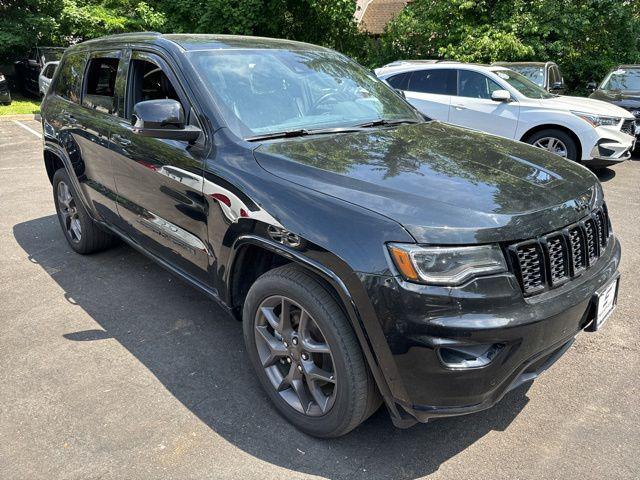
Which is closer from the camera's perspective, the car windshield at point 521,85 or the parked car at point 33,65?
the car windshield at point 521,85

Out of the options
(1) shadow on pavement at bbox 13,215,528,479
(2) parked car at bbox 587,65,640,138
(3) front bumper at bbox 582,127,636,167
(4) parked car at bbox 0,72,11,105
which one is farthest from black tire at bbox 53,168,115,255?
(4) parked car at bbox 0,72,11,105

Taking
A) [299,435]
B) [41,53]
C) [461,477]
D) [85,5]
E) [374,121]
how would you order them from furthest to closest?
[85,5], [41,53], [374,121], [299,435], [461,477]

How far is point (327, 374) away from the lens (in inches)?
97.2

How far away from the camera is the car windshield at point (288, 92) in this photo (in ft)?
9.98

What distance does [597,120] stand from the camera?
25.5 feet

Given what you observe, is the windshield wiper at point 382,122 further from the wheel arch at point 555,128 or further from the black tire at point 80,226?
the wheel arch at point 555,128

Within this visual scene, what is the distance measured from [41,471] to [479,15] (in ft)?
48.7

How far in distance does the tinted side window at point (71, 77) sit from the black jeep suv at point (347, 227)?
80cm

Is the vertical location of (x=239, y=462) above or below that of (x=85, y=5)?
below

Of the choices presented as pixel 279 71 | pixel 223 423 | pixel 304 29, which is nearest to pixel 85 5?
pixel 304 29

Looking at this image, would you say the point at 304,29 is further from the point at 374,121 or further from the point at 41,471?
the point at 41,471

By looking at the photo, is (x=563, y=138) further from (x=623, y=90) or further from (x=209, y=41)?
(x=209, y=41)

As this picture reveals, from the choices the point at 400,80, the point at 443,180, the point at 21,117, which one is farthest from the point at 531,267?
the point at 21,117

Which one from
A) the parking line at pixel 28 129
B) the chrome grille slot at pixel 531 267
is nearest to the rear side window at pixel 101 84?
the chrome grille slot at pixel 531 267
